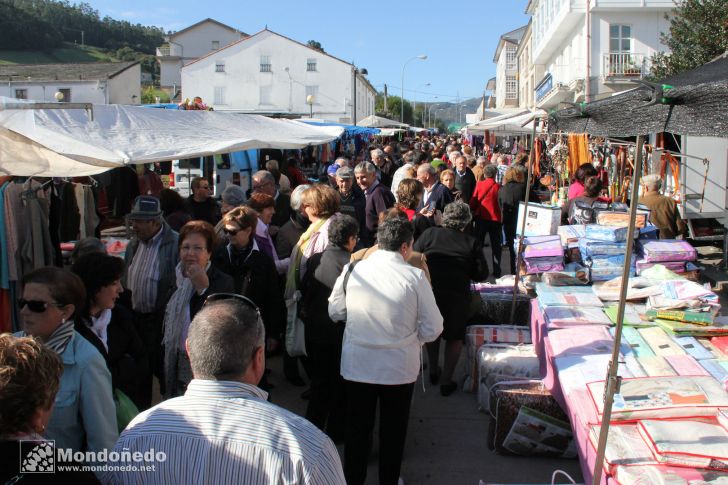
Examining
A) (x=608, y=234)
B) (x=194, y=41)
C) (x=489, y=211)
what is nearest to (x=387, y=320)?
(x=608, y=234)

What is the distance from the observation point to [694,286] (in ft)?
15.4

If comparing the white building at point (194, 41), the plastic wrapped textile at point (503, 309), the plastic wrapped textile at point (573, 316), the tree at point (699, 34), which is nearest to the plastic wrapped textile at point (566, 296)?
the plastic wrapped textile at point (573, 316)

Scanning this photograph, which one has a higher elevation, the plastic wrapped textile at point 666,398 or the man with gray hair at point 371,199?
the man with gray hair at point 371,199

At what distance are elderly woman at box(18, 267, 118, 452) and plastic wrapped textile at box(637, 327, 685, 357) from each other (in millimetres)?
3389

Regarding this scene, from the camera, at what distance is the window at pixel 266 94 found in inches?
2058

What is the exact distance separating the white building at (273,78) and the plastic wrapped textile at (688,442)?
4999 centimetres

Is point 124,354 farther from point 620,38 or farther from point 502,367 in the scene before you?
point 620,38

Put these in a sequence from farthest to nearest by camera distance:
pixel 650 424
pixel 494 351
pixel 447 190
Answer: pixel 447 190 < pixel 494 351 < pixel 650 424

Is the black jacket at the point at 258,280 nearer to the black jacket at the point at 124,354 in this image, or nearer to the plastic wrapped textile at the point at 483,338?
the black jacket at the point at 124,354

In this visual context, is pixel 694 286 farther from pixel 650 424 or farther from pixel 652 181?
pixel 652 181

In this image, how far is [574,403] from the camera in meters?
3.61

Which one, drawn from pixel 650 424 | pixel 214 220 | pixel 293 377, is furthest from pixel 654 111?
pixel 214 220

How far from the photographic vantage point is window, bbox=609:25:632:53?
87.4ft

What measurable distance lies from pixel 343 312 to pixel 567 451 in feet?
6.28
